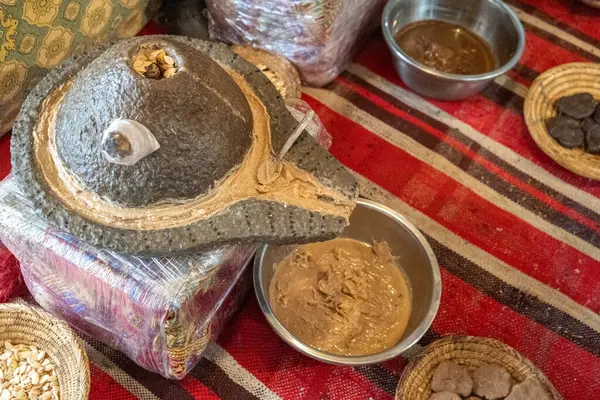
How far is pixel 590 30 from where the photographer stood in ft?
8.93

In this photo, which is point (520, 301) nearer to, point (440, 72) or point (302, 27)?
point (440, 72)

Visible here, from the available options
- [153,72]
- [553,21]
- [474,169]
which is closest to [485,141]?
→ [474,169]

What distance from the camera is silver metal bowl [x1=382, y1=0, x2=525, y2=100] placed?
2.22 m

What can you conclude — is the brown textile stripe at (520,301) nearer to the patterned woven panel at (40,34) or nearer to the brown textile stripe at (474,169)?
the brown textile stripe at (474,169)

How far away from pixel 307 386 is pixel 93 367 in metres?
0.62

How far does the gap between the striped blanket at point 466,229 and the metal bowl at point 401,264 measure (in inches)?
6.9

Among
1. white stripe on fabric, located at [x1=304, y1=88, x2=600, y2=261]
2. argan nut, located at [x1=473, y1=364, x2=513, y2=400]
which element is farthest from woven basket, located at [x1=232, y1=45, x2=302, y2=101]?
argan nut, located at [x1=473, y1=364, x2=513, y2=400]

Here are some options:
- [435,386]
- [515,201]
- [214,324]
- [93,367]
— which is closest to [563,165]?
[515,201]

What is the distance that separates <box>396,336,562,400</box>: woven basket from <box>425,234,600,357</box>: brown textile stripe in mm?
269

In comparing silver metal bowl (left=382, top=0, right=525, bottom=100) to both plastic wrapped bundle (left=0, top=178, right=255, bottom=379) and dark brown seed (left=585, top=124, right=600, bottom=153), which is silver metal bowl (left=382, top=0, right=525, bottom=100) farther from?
plastic wrapped bundle (left=0, top=178, right=255, bottom=379)

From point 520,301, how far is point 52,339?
55.7 inches

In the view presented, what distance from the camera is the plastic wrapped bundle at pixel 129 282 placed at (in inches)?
50.3

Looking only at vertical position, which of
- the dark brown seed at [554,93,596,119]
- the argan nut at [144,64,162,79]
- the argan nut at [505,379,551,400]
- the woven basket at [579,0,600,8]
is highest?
the argan nut at [144,64,162,79]

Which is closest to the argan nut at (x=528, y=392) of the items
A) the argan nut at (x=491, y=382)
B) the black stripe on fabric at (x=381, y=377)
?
the argan nut at (x=491, y=382)
